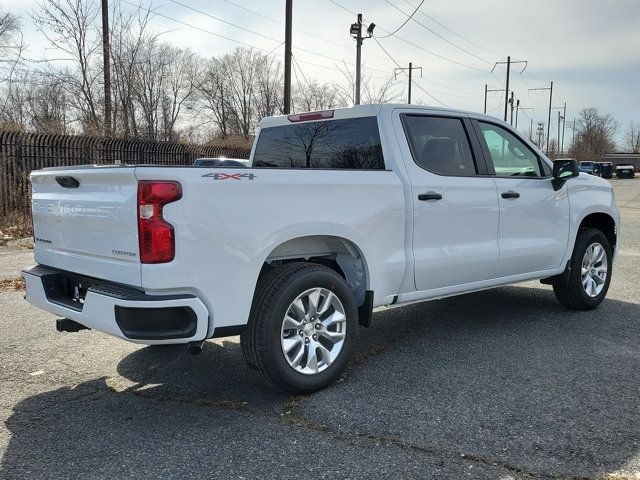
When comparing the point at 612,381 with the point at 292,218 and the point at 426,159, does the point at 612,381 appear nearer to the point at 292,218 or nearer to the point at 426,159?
the point at 426,159

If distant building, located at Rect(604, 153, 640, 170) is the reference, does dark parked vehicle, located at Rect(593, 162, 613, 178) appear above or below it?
Answer: below

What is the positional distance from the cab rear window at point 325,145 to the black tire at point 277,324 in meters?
1.16

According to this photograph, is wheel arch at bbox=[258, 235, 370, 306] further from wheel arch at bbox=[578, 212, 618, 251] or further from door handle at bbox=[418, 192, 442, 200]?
wheel arch at bbox=[578, 212, 618, 251]

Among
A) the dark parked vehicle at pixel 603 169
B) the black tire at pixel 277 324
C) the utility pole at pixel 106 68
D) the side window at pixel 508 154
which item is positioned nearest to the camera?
the black tire at pixel 277 324

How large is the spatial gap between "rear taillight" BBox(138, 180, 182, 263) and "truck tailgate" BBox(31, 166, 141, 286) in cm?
5

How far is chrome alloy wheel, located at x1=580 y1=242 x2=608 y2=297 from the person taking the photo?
6.09m

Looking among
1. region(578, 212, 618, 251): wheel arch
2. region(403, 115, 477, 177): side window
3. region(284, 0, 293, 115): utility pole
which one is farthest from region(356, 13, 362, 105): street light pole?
region(403, 115, 477, 177): side window

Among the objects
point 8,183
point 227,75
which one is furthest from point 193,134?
point 8,183

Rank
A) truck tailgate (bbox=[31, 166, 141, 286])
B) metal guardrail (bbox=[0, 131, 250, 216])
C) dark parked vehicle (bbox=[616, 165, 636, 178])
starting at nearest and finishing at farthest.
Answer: truck tailgate (bbox=[31, 166, 141, 286])
metal guardrail (bbox=[0, 131, 250, 216])
dark parked vehicle (bbox=[616, 165, 636, 178])

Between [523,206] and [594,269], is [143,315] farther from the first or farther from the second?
[594,269]

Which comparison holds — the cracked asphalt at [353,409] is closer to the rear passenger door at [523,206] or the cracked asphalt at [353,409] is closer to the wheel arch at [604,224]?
the rear passenger door at [523,206]

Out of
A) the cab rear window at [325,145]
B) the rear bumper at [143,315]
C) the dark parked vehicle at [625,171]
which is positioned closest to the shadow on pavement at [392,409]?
the rear bumper at [143,315]

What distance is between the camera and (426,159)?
462 cm

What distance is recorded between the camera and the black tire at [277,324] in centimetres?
354
